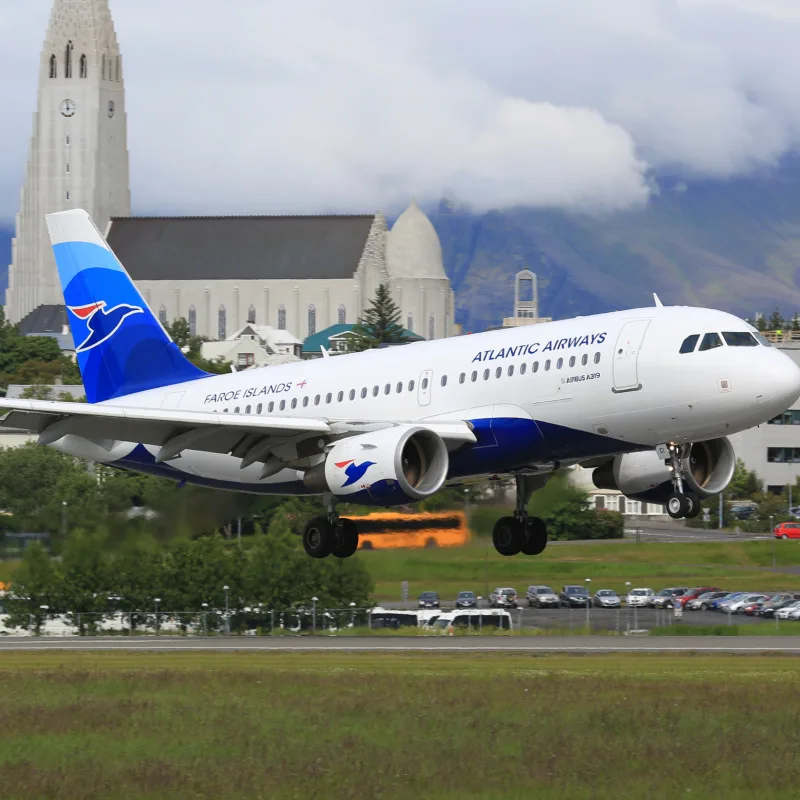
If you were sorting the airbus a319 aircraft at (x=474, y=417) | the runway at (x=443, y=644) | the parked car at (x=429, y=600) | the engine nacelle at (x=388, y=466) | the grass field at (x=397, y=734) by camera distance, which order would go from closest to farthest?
the grass field at (x=397, y=734) → the airbus a319 aircraft at (x=474, y=417) → the engine nacelle at (x=388, y=466) → the runway at (x=443, y=644) → the parked car at (x=429, y=600)

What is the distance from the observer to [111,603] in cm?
7644

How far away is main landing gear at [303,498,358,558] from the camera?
4109 cm

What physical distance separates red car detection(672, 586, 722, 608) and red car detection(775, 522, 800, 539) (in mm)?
17725

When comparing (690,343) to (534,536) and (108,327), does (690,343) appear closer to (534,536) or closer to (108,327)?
(534,536)

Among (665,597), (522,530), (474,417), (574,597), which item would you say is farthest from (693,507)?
(665,597)

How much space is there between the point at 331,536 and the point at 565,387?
24.2 feet

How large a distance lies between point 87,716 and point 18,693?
17.6 ft

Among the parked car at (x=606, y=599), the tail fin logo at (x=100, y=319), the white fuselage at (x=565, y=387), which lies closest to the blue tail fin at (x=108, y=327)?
the tail fin logo at (x=100, y=319)

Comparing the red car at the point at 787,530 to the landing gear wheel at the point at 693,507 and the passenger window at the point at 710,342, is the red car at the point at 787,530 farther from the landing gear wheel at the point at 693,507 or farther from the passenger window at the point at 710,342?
the passenger window at the point at 710,342

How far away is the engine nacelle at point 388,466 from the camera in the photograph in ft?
123

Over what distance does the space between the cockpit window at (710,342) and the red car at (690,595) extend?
149ft

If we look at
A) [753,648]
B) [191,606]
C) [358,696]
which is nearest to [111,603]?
[191,606]

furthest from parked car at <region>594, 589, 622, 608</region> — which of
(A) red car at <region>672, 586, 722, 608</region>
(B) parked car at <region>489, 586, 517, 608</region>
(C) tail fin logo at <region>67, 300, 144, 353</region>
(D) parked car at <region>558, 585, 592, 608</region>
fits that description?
(C) tail fin logo at <region>67, 300, 144, 353</region>

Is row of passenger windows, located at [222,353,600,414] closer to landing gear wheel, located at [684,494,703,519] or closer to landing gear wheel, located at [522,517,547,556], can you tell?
landing gear wheel, located at [684,494,703,519]
